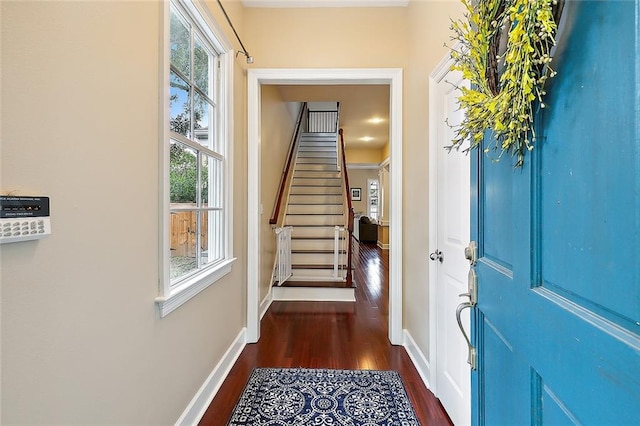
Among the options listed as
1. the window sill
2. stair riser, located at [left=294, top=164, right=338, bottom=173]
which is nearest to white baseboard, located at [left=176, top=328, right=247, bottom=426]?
the window sill

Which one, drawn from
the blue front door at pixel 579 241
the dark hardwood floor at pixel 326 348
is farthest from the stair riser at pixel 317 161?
the blue front door at pixel 579 241

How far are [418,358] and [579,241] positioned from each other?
6.48 ft

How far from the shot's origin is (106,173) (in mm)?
1014

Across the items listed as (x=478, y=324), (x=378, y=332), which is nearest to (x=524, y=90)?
(x=478, y=324)

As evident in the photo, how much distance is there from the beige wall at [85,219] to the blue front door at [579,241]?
1.23 m

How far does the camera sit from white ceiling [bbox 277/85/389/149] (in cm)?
451

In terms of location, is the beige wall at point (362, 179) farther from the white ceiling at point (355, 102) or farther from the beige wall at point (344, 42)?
the beige wall at point (344, 42)

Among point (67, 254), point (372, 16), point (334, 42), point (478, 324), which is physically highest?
point (372, 16)

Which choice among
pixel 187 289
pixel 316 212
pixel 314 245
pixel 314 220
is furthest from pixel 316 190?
pixel 187 289

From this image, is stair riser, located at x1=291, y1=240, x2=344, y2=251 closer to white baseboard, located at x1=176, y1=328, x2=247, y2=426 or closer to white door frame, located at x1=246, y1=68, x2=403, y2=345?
white door frame, located at x1=246, y1=68, x2=403, y2=345

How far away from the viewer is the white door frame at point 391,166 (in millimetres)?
2596

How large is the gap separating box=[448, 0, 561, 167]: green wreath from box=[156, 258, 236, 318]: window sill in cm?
139

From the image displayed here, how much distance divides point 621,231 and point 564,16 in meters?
0.44

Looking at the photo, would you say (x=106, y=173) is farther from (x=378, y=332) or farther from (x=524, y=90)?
(x=378, y=332)
